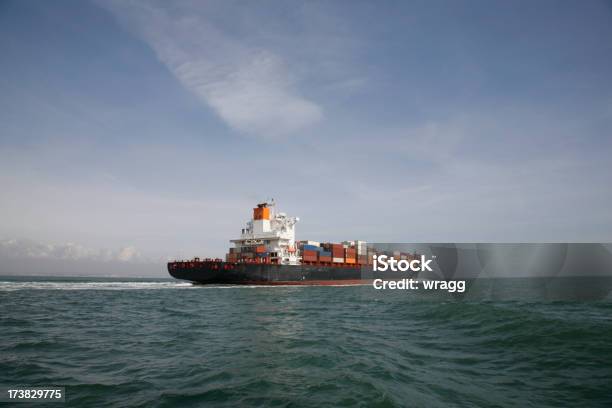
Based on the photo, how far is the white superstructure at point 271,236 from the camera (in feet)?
168

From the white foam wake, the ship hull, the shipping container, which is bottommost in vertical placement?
the white foam wake

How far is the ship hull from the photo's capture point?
144 ft

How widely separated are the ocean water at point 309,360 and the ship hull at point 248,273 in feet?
81.9

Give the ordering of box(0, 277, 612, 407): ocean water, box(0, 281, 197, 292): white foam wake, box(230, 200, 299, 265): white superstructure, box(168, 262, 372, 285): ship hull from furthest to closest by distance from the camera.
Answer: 1. box(230, 200, 299, 265): white superstructure
2. box(168, 262, 372, 285): ship hull
3. box(0, 281, 197, 292): white foam wake
4. box(0, 277, 612, 407): ocean water

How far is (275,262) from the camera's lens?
1949 inches

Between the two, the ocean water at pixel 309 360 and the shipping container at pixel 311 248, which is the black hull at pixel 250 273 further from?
the ocean water at pixel 309 360

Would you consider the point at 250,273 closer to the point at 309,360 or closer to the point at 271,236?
the point at 271,236

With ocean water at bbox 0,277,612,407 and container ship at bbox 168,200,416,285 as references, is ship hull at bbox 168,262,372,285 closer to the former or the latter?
container ship at bbox 168,200,416,285

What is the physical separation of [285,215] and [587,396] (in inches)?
1894

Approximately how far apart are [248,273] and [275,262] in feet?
19.8

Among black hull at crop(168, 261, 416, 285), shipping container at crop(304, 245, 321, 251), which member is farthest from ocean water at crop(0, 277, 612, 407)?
shipping container at crop(304, 245, 321, 251)

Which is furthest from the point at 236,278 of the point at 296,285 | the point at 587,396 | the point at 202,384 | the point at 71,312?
the point at 587,396

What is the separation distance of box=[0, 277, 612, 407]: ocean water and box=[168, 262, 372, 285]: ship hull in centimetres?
Answer: 2496

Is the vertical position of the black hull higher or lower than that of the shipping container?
lower
